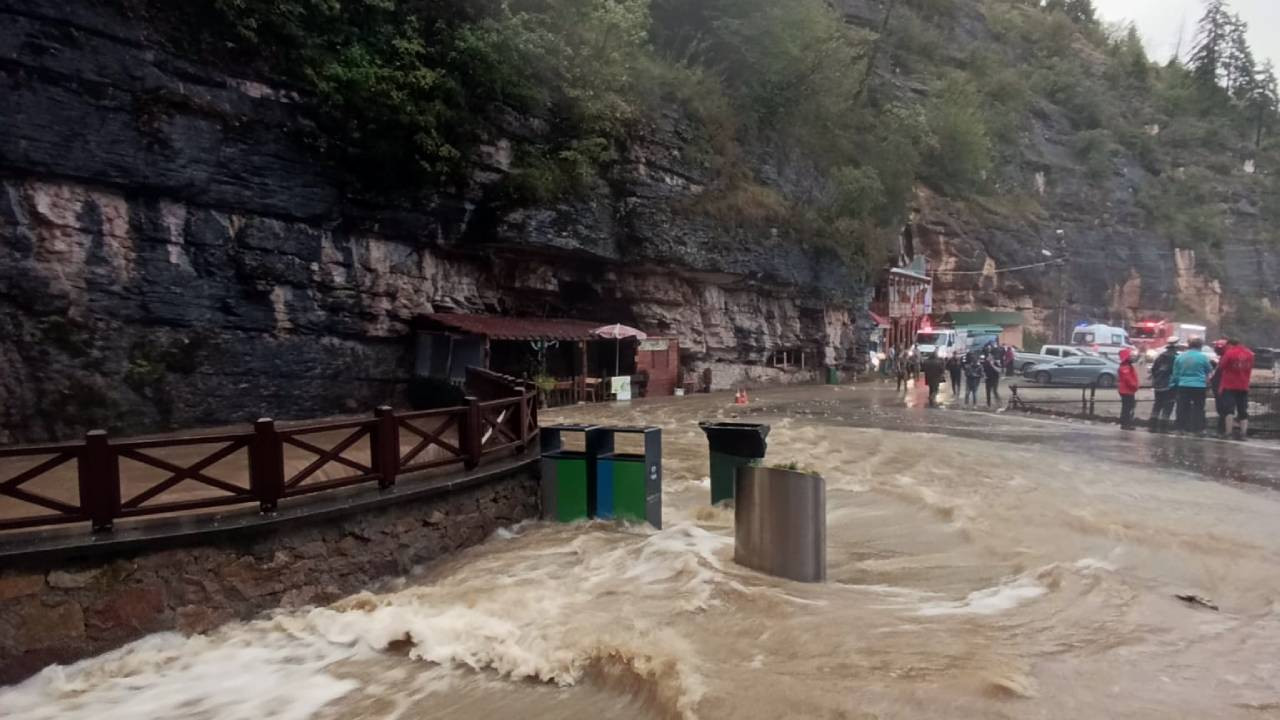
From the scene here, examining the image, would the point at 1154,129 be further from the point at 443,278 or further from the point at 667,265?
the point at 443,278

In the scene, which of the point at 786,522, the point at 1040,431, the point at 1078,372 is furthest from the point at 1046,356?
the point at 786,522

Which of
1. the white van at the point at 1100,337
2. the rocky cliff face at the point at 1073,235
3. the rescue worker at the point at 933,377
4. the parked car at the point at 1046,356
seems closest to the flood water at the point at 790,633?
the rescue worker at the point at 933,377

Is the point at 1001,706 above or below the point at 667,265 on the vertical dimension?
below

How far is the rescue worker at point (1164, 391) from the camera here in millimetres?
16234

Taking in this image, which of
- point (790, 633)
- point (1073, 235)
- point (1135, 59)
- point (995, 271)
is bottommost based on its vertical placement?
point (790, 633)

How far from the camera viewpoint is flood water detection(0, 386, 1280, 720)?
5.15m

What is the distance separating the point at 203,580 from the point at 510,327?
15313 mm

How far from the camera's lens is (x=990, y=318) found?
45.3m

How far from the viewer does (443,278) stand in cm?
2197

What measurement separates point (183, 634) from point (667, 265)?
2208 centimetres

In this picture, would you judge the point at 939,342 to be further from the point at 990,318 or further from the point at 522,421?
the point at 522,421

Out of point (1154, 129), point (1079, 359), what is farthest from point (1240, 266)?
point (1079, 359)

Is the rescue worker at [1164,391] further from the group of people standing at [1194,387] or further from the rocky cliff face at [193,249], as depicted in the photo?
the rocky cliff face at [193,249]

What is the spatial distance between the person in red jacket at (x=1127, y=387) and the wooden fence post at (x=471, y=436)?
15372mm
